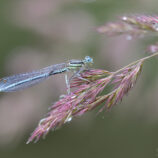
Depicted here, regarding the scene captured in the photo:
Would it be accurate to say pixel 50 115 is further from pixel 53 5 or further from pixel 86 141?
pixel 86 141

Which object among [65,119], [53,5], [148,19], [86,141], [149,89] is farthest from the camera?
[86,141]

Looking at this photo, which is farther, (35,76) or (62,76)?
(62,76)

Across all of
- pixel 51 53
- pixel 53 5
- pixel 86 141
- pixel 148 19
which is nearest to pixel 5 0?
pixel 53 5

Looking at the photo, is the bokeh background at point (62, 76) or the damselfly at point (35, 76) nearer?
the damselfly at point (35, 76)

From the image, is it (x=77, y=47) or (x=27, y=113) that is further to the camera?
(x=77, y=47)

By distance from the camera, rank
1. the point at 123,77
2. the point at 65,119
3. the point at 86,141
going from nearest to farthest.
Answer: the point at 65,119
the point at 123,77
the point at 86,141

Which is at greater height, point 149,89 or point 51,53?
point 51,53

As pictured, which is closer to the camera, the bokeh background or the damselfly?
the damselfly

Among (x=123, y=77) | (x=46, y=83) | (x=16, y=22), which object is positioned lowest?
(x=46, y=83)
